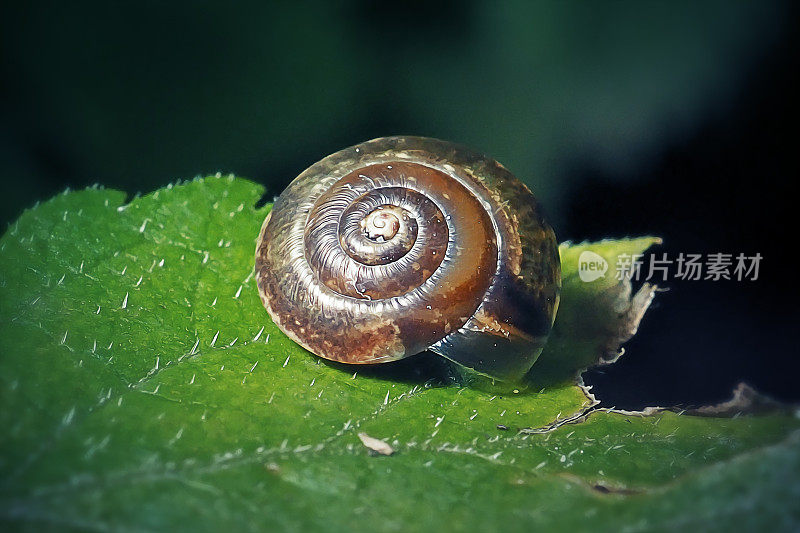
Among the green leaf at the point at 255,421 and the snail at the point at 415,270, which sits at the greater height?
the snail at the point at 415,270

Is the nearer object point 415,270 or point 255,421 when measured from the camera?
point 255,421

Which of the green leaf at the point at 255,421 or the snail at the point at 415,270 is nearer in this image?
the green leaf at the point at 255,421

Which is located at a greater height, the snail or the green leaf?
the snail

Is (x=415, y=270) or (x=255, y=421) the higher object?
(x=415, y=270)

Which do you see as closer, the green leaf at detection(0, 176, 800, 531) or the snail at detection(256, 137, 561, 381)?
the green leaf at detection(0, 176, 800, 531)
